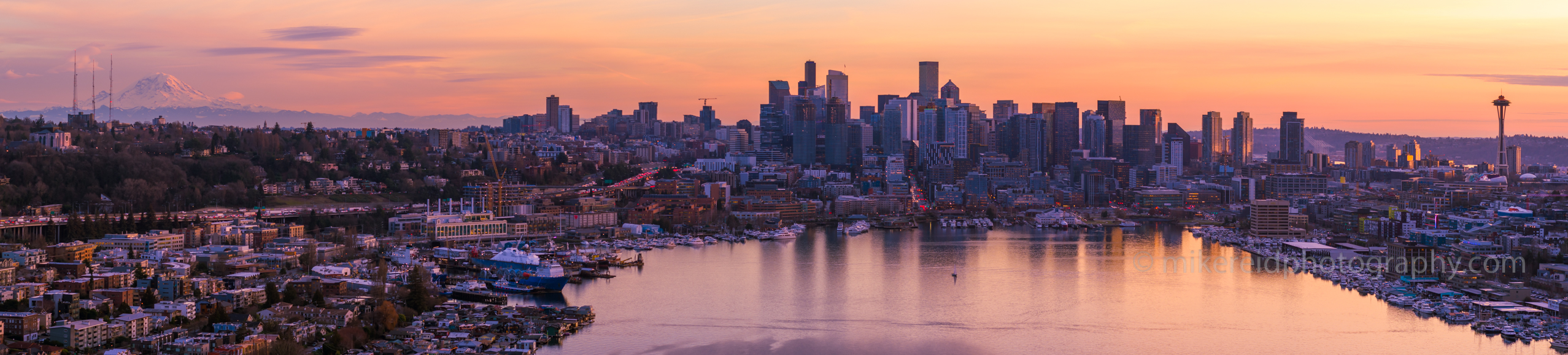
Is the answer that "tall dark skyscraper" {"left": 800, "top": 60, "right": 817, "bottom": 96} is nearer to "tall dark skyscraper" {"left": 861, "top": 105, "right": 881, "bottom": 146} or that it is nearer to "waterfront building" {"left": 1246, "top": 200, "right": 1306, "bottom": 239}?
"tall dark skyscraper" {"left": 861, "top": 105, "right": 881, "bottom": 146}

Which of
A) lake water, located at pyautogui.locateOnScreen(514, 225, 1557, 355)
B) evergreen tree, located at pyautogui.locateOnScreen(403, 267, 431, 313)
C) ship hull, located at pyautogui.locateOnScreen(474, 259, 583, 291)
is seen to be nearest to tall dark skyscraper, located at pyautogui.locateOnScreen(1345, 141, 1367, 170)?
lake water, located at pyautogui.locateOnScreen(514, 225, 1557, 355)

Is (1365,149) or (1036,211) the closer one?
(1036,211)

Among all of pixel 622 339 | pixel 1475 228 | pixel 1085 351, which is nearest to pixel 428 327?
pixel 622 339

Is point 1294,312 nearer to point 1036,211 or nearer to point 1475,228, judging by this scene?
point 1475,228

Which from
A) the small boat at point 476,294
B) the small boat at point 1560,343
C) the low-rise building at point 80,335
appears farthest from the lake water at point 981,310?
the low-rise building at point 80,335

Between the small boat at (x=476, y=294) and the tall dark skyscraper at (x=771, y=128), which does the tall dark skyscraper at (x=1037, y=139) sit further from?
the small boat at (x=476, y=294)

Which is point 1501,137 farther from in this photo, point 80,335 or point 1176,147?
point 80,335
